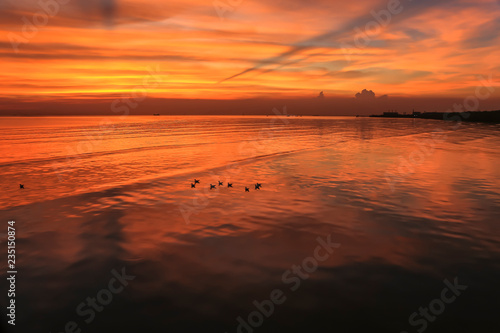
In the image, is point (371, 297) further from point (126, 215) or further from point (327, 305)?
point (126, 215)

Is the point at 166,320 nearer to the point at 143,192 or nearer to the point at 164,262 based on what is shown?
the point at 164,262

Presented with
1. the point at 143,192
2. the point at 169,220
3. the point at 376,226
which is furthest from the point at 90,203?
the point at 376,226

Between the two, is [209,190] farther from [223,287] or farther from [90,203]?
[223,287]

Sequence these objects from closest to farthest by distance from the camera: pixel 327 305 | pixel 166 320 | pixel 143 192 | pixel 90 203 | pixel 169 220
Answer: pixel 166 320
pixel 327 305
pixel 169 220
pixel 90 203
pixel 143 192

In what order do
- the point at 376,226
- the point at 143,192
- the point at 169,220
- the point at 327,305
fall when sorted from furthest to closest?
the point at 143,192, the point at 169,220, the point at 376,226, the point at 327,305

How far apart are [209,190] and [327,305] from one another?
15550 millimetres

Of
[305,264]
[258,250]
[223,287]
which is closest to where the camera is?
[223,287]

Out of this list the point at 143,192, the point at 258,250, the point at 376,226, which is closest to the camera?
the point at 258,250

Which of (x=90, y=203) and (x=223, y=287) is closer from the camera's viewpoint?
(x=223, y=287)

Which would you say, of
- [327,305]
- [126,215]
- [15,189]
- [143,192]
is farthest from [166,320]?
[15,189]

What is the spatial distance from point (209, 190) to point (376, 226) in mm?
12107

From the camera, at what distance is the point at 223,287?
982cm

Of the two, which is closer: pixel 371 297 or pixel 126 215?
pixel 371 297

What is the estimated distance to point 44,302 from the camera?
9141 millimetres
